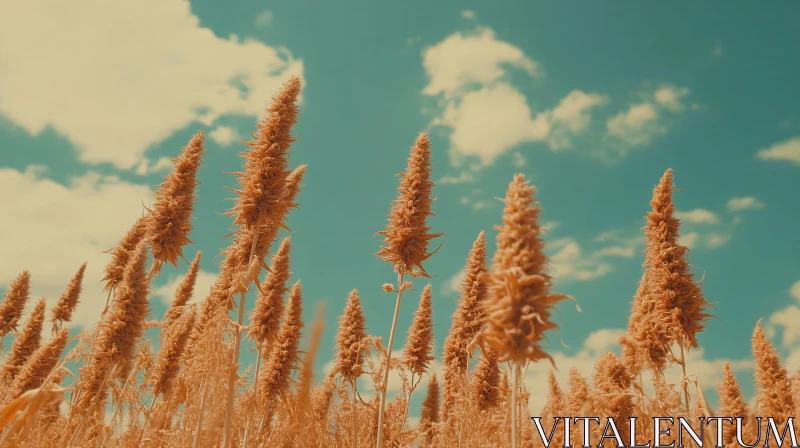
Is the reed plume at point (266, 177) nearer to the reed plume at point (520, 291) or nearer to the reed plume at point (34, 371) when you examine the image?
the reed plume at point (520, 291)

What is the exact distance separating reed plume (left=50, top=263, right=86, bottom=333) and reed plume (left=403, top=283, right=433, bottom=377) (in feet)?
39.2

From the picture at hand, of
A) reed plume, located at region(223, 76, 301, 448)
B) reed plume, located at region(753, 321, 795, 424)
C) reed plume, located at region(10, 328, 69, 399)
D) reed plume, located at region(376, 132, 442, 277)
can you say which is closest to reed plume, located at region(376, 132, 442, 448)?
reed plume, located at region(376, 132, 442, 277)

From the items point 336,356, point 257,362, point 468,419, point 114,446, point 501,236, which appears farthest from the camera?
point 336,356

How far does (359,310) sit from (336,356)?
1.33 m

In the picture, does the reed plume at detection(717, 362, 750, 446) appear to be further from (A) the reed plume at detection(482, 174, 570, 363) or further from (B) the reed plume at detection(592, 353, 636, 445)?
(A) the reed plume at detection(482, 174, 570, 363)

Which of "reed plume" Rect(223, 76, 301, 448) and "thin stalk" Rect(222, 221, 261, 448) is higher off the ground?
"reed plume" Rect(223, 76, 301, 448)

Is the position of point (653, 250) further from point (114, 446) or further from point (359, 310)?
point (114, 446)

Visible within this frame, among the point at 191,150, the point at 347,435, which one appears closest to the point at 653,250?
the point at 347,435

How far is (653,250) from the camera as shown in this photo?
8.95 metres

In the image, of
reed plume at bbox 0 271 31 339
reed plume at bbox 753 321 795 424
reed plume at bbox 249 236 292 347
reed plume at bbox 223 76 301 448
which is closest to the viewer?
reed plume at bbox 223 76 301 448

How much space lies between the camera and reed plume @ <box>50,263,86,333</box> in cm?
1778

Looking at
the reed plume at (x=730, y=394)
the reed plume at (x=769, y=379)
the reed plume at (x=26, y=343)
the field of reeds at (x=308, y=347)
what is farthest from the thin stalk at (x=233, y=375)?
the reed plume at (x=730, y=394)

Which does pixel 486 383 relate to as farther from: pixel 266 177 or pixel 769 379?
pixel 769 379

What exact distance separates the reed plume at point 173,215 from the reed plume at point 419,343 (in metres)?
6.81
